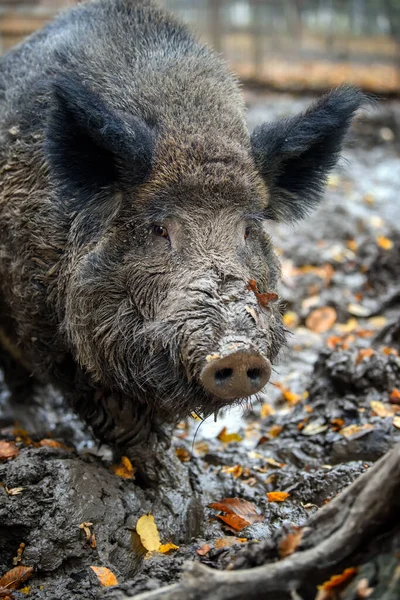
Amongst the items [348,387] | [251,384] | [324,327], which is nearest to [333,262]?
[324,327]

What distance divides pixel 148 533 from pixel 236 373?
54.3 inches

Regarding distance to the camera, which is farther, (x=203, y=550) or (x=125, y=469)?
(x=125, y=469)

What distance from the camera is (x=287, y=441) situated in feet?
19.0

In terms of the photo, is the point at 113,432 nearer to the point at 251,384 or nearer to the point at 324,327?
the point at 251,384

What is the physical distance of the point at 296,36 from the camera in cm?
1683

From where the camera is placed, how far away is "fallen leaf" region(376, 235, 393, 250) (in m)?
9.49

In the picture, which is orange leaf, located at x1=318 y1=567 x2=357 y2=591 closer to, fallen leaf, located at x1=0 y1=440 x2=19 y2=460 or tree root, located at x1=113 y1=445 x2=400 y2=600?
tree root, located at x1=113 y1=445 x2=400 y2=600

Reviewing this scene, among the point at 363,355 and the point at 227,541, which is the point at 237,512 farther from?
the point at 363,355

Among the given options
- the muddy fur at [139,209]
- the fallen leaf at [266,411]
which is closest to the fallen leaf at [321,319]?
the fallen leaf at [266,411]

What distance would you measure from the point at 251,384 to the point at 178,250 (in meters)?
1.01

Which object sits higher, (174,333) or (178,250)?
(178,250)

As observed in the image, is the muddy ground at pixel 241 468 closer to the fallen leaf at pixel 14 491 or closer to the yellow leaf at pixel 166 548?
the fallen leaf at pixel 14 491

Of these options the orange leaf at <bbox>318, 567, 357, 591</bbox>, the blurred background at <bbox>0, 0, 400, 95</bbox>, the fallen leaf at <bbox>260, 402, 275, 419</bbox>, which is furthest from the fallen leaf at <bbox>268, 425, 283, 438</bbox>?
the blurred background at <bbox>0, 0, 400, 95</bbox>

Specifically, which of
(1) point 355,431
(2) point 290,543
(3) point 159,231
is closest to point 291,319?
(1) point 355,431
